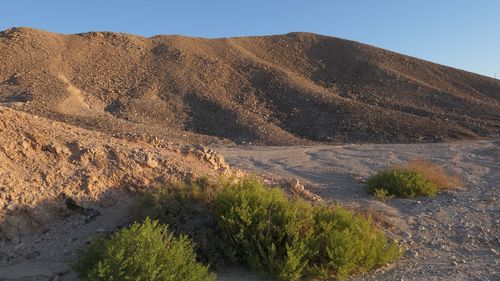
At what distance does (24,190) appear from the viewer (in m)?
7.10

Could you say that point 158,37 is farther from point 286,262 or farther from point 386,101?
point 286,262

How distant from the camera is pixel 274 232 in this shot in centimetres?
648

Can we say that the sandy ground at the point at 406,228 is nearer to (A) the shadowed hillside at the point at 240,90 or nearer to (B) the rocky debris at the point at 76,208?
(B) the rocky debris at the point at 76,208

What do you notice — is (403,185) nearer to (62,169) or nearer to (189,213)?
(189,213)

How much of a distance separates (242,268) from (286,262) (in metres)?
0.71

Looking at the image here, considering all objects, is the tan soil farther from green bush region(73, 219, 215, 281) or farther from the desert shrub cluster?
green bush region(73, 219, 215, 281)

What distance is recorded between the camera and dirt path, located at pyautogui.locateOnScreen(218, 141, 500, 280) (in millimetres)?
7023

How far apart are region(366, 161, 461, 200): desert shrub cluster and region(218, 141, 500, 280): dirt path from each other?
245mm

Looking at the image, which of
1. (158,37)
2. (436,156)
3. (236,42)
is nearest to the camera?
(436,156)

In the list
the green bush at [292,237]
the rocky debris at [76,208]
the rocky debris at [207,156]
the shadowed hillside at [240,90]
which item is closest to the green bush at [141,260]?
the green bush at [292,237]

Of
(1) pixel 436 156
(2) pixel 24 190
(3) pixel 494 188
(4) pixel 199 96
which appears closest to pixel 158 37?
(4) pixel 199 96

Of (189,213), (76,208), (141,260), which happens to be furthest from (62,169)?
(141,260)

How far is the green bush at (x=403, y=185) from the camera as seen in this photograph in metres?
11.2

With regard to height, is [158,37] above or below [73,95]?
above
